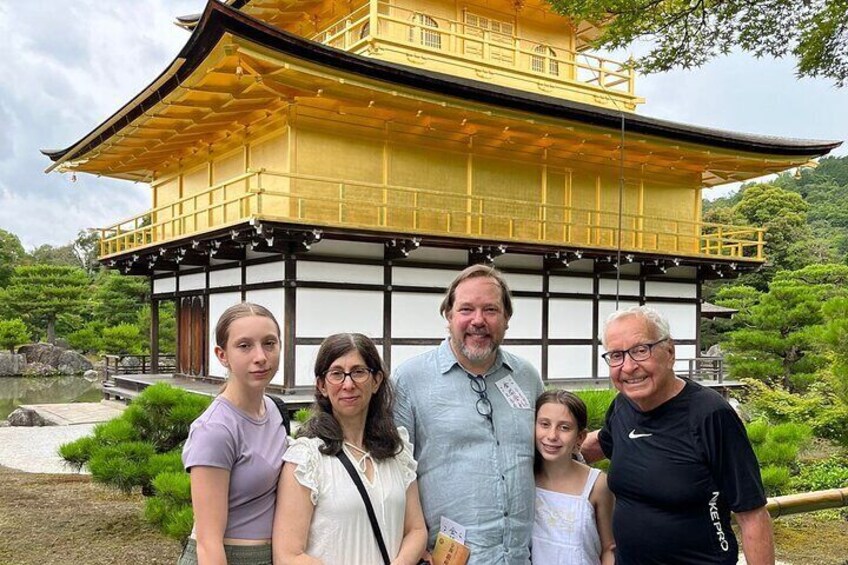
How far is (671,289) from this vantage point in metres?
16.0

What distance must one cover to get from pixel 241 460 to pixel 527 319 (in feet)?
39.5

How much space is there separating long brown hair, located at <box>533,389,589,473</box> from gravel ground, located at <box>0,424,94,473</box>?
739 cm

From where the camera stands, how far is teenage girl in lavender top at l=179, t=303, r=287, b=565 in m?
2.07

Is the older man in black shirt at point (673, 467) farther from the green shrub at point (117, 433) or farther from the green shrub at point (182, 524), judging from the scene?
the green shrub at point (117, 433)

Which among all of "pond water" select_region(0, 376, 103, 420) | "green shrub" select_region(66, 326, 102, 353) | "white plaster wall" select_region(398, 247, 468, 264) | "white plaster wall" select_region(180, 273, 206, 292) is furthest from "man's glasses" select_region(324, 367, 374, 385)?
"green shrub" select_region(66, 326, 102, 353)

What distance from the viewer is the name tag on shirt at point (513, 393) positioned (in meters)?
2.61

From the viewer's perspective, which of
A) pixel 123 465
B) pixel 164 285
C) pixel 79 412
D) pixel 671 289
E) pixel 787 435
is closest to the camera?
pixel 123 465

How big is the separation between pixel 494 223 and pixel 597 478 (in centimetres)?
1141

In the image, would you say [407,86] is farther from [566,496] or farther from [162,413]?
[566,496]

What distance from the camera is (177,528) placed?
4203mm

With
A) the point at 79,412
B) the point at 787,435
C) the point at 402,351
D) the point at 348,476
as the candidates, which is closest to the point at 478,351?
the point at 348,476

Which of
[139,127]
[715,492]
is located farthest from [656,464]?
[139,127]

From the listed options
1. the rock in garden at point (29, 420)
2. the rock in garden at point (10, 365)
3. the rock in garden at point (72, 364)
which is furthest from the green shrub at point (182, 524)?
the rock in garden at point (10, 365)

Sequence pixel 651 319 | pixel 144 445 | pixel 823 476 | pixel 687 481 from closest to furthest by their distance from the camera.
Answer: pixel 687 481 < pixel 651 319 < pixel 144 445 < pixel 823 476
